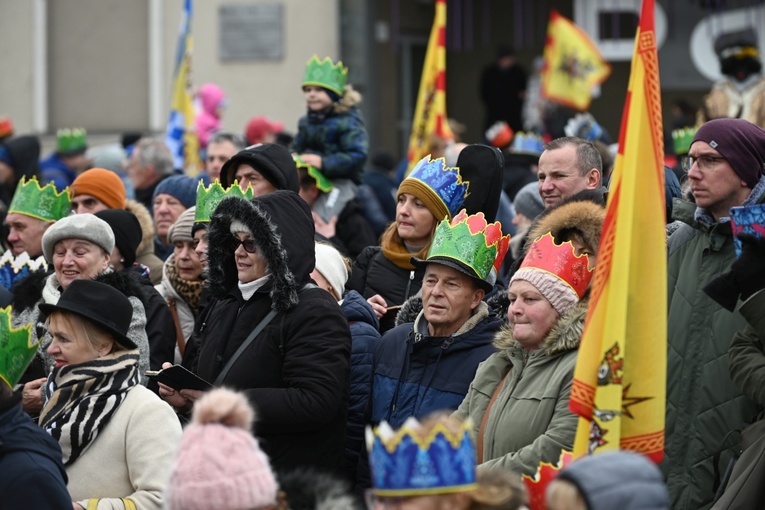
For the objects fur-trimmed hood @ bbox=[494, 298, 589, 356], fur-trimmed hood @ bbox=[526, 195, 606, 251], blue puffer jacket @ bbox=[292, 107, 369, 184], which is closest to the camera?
fur-trimmed hood @ bbox=[494, 298, 589, 356]

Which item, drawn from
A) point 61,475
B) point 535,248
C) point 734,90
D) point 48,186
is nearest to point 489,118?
point 734,90

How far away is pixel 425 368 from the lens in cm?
557

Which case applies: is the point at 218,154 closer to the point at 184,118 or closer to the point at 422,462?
the point at 184,118

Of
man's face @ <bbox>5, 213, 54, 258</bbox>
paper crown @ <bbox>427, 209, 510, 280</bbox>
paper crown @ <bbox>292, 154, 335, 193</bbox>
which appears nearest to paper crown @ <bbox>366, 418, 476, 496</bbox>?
paper crown @ <bbox>427, 209, 510, 280</bbox>

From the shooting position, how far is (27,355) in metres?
5.16

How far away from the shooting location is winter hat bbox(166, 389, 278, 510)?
3605 mm

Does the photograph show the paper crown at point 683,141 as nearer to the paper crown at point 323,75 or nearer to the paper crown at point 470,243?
the paper crown at point 323,75

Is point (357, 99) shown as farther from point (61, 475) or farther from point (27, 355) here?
point (61, 475)

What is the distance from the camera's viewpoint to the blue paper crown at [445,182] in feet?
21.8

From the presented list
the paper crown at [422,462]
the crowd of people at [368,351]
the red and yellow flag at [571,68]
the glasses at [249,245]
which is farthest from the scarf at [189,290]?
the red and yellow flag at [571,68]

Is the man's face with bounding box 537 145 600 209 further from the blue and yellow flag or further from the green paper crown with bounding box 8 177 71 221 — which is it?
the blue and yellow flag

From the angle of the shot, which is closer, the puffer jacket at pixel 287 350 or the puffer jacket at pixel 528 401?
the puffer jacket at pixel 528 401

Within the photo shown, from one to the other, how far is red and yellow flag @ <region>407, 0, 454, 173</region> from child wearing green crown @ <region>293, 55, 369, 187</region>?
5.49ft

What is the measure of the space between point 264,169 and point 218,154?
268 cm
